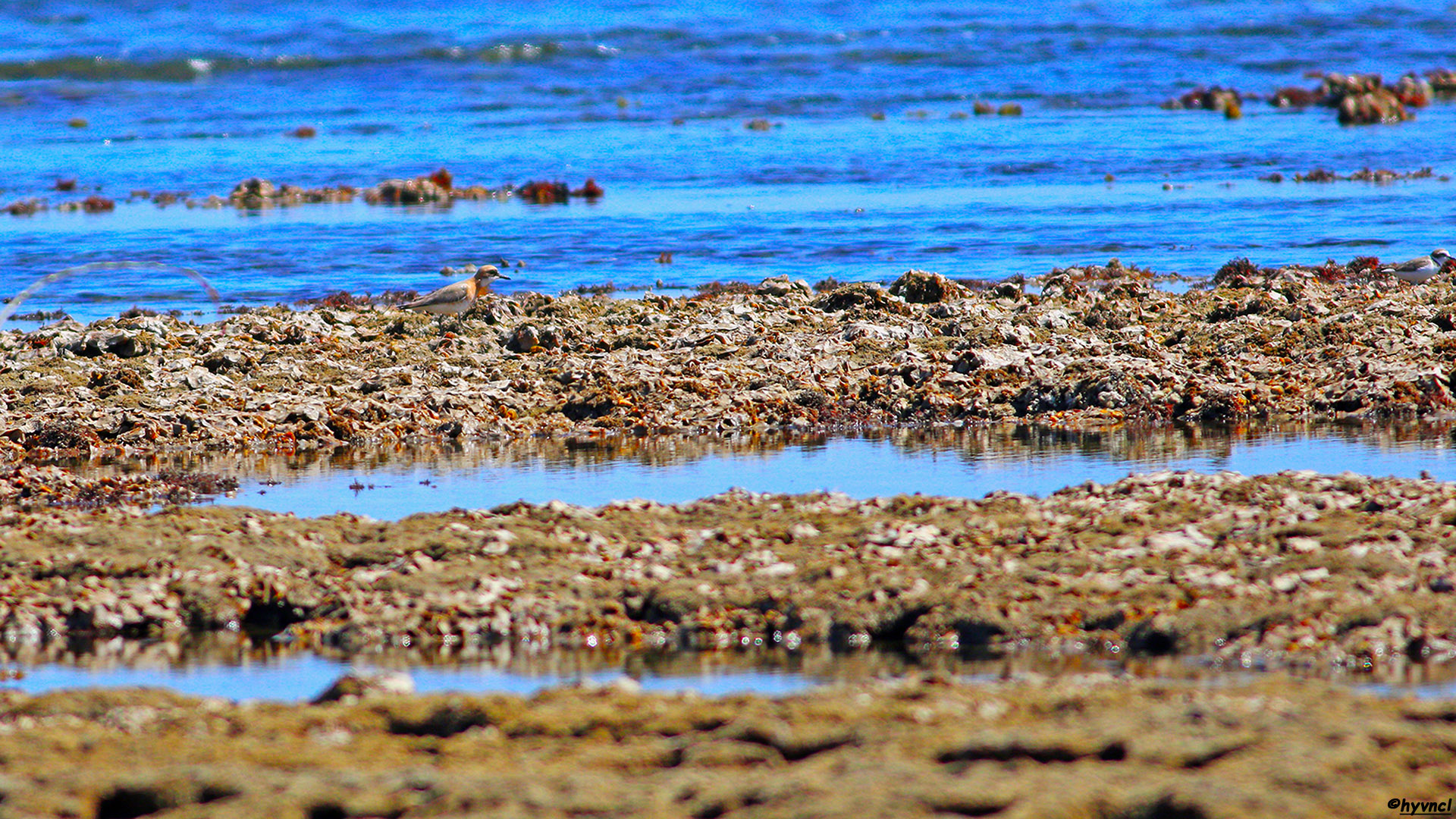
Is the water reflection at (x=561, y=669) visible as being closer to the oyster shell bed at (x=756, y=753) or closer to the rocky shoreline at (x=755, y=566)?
the rocky shoreline at (x=755, y=566)

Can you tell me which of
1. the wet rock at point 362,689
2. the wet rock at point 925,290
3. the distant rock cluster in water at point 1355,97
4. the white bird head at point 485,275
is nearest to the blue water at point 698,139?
the distant rock cluster in water at point 1355,97

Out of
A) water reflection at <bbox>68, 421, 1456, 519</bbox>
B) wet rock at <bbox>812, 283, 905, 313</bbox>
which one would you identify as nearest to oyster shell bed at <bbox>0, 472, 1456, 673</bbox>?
water reflection at <bbox>68, 421, 1456, 519</bbox>

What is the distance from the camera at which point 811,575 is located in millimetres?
9062

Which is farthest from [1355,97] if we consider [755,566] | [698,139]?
[755,566]

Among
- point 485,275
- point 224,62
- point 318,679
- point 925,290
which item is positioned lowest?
point 318,679

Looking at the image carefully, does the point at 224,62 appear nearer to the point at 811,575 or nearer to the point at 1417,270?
the point at 1417,270

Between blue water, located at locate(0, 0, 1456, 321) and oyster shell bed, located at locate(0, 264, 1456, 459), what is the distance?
4886 mm

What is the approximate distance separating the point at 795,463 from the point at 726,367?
102 inches

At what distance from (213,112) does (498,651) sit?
46.2 metres

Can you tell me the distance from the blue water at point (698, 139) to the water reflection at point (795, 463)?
7.88 m

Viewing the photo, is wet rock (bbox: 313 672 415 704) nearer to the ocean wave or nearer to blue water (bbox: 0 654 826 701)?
blue water (bbox: 0 654 826 701)

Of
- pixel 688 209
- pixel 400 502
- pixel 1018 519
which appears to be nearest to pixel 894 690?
pixel 1018 519

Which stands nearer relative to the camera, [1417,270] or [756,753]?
[756,753]

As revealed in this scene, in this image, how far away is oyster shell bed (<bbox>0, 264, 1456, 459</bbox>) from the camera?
1441 cm
